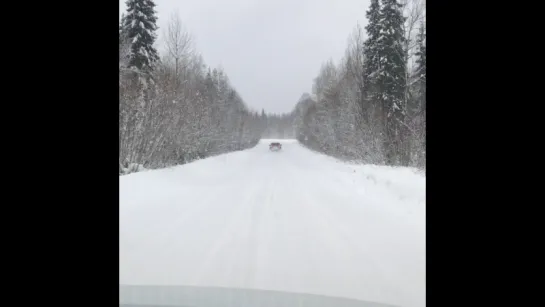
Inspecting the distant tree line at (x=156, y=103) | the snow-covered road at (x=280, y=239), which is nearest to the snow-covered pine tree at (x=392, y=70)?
the snow-covered road at (x=280, y=239)

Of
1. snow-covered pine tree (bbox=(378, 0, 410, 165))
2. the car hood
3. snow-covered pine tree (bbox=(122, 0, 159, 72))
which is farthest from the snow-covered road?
snow-covered pine tree (bbox=(122, 0, 159, 72))

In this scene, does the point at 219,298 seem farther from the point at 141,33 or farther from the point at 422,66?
the point at 141,33

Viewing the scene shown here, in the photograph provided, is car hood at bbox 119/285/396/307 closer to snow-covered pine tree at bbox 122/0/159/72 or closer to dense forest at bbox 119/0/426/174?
dense forest at bbox 119/0/426/174

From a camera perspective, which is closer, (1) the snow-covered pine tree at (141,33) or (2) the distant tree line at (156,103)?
(2) the distant tree line at (156,103)

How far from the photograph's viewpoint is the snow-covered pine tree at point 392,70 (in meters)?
15.6

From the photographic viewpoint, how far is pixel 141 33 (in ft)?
67.5

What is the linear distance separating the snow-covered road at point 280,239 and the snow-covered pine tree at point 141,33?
1375cm

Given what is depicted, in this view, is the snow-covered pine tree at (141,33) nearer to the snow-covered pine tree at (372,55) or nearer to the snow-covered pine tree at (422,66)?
the snow-covered pine tree at (372,55)

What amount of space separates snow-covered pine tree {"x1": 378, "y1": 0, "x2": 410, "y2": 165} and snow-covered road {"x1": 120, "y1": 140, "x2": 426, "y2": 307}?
7002mm

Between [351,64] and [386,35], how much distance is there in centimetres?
336

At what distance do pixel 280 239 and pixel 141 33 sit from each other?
19.6 m

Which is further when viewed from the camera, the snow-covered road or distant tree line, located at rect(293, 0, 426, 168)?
distant tree line, located at rect(293, 0, 426, 168)

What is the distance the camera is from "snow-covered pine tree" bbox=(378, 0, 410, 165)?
15.6 metres

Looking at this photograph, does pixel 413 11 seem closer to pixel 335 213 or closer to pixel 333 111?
pixel 333 111
